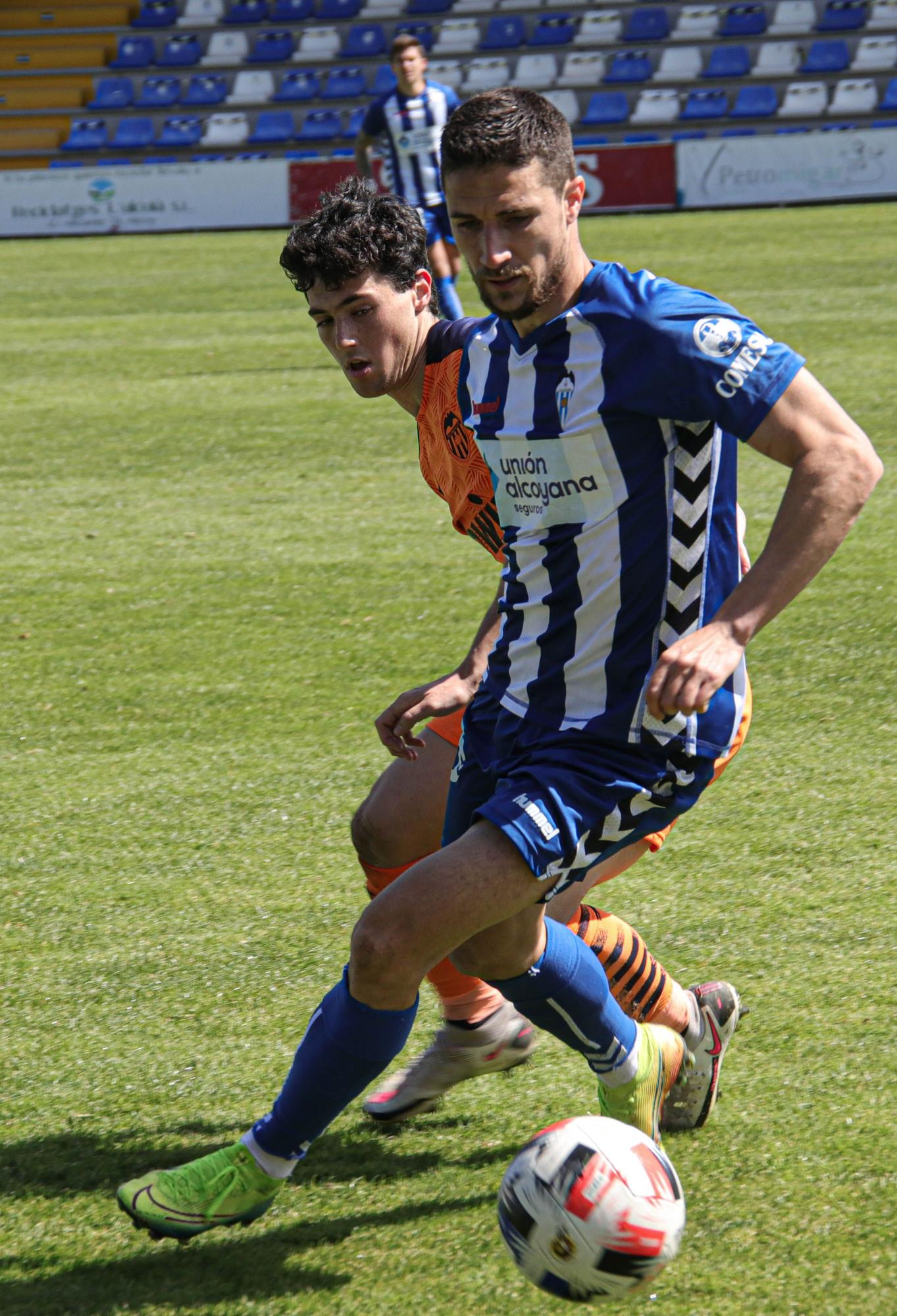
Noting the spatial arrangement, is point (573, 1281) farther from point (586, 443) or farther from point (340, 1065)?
point (586, 443)

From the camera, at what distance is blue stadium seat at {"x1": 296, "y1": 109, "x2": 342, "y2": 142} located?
1062 inches

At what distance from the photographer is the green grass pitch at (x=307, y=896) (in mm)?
2568

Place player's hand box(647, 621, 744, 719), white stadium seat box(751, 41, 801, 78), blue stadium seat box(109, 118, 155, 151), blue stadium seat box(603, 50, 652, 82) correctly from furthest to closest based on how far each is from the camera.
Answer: blue stadium seat box(109, 118, 155, 151), blue stadium seat box(603, 50, 652, 82), white stadium seat box(751, 41, 801, 78), player's hand box(647, 621, 744, 719)

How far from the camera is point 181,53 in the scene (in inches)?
1175

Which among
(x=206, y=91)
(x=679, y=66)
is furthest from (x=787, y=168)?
(x=206, y=91)

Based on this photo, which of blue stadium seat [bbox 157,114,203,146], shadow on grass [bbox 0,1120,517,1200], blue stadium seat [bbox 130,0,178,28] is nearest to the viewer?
shadow on grass [bbox 0,1120,517,1200]

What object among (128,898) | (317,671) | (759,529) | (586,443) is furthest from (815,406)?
(759,529)

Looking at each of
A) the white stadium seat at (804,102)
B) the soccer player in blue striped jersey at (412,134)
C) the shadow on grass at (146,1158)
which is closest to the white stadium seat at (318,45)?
the white stadium seat at (804,102)

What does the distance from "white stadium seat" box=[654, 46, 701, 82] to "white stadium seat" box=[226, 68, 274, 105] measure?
7.10 m

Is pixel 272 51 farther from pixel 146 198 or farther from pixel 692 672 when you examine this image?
pixel 692 672

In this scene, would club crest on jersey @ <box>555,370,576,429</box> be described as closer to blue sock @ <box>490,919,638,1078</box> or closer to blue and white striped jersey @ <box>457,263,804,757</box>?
blue and white striped jersey @ <box>457,263,804,757</box>

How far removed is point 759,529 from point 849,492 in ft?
15.8

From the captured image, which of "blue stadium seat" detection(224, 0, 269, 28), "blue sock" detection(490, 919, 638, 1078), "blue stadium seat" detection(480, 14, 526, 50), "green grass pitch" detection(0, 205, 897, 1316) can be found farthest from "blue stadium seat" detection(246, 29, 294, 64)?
"blue sock" detection(490, 919, 638, 1078)

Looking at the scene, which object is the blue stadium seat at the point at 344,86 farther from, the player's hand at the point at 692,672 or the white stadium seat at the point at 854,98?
the player's hand at the point at 692,672
